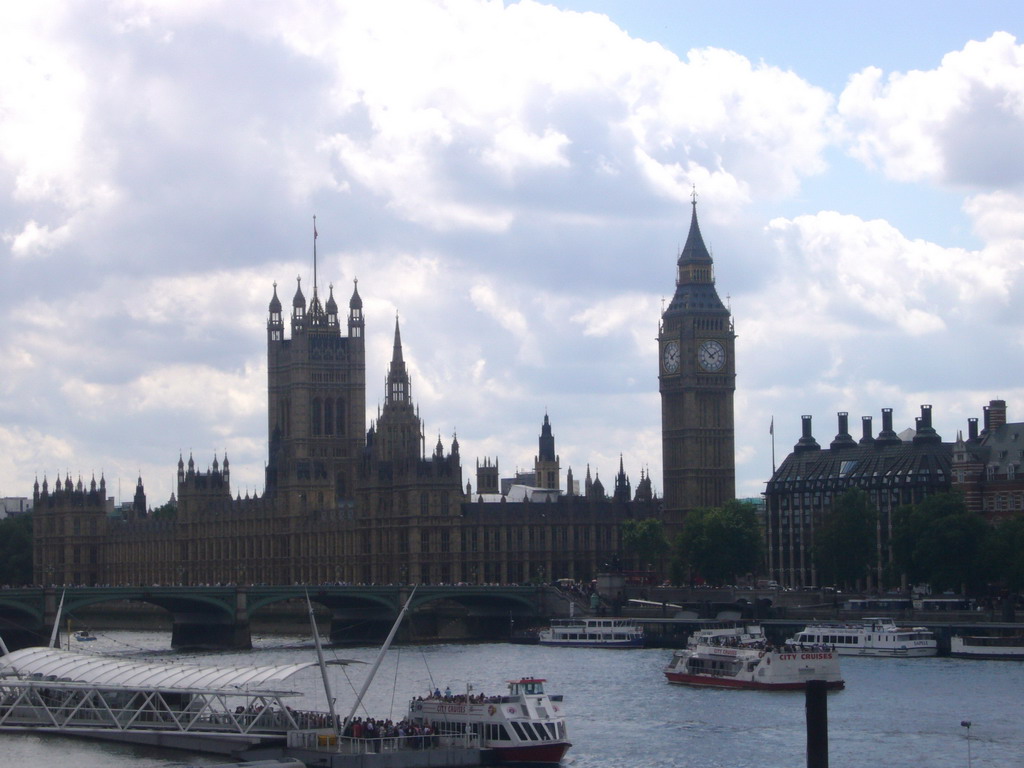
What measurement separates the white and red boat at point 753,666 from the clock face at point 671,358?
250ft

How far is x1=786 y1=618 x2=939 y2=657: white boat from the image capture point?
356ft

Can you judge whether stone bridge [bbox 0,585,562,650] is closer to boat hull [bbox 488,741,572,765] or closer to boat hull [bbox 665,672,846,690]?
boat hull [bbox 665,672,846,690]

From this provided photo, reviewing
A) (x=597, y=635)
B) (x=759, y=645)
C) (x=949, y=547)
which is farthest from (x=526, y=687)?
(x=949, y=547)

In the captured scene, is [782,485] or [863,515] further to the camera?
[782,485]

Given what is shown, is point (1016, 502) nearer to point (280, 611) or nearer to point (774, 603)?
point (774, 603)

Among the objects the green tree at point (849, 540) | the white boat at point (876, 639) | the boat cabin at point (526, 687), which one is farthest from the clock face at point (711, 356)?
the boat cabin at point (526, 687)

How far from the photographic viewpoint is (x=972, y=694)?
3413 inches

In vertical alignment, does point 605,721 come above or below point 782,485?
below

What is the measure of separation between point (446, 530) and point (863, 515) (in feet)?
126

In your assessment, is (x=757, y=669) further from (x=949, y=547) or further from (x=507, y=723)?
(x=949, y=547)

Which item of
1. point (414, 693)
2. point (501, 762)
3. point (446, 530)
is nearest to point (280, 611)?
point (446, 530)

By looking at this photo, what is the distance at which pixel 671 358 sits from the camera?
574ft

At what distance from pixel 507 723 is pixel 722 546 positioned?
8123 centimetres

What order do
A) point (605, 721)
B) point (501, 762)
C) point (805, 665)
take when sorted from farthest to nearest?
point (805, 665) < point (605, 721) < point (501, 762)
